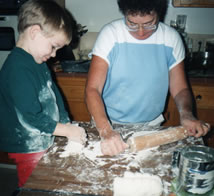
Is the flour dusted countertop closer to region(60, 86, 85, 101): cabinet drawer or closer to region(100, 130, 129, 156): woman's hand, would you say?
region(100, 130, 129, 156): woman's hand

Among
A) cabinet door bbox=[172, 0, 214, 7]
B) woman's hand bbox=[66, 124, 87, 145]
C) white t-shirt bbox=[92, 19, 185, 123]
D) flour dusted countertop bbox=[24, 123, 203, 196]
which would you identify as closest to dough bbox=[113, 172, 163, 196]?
flour dusted countertop bbox=[24, 123, 203, 196]

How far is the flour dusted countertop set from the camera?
0.68 meters

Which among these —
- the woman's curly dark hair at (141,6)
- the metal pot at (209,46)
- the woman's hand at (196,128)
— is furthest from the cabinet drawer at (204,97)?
the woman's curly dark hair at (141,6)

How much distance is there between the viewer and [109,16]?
2.33 metres

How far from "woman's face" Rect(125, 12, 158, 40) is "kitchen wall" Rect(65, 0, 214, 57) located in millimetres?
1357

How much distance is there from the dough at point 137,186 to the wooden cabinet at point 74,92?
1361 millimetres

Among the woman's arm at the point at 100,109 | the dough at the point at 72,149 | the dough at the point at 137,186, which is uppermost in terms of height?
the woman's arm at the point at 100,109

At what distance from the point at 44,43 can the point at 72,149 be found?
1.63ft

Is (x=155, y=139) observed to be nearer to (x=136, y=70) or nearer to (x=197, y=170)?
(x=197, y=170)

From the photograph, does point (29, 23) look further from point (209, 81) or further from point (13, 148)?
point (209, 81)

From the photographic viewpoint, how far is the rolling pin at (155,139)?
2.80ft

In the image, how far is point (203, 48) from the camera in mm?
2273

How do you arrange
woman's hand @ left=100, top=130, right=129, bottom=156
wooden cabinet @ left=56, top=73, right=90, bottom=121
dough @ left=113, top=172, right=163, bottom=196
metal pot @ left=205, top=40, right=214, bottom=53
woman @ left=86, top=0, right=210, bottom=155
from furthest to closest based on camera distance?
metal pot @ left=205, top=40, right=214, bottom=53 → wooden cabinet @ left=56, top=73, right=90, bottom=121 → woman @ left=86, top=0, right=210, bottom=155 → woman's hand @ left=100, top=130, right=129, bottom=156 → dough @ left=113, top=172, right=163, bottom=196

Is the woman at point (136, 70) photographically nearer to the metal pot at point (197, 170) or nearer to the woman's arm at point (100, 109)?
the woman's arm at point (100, 109)
